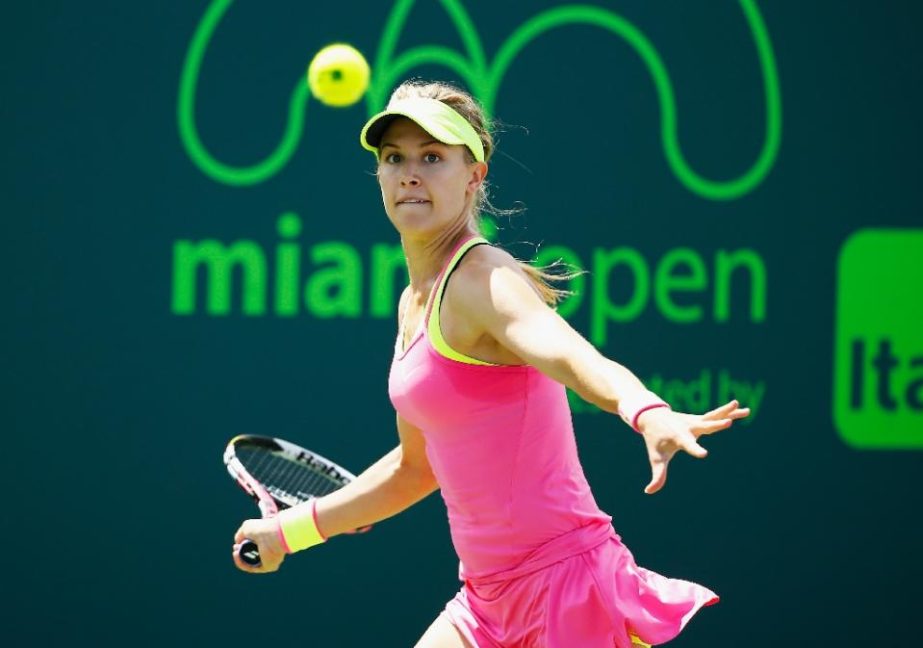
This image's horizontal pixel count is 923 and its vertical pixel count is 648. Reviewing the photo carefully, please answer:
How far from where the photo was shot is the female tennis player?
2.56m

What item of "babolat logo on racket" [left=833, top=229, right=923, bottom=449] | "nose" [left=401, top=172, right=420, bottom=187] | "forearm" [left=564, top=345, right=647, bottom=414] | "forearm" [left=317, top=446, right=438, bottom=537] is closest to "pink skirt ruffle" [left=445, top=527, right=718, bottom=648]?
"forearm" [left=317, top=446, right=438, bottom=537]

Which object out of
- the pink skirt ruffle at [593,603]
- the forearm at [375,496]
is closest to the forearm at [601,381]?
the pink skirt ruffle at [593,603]

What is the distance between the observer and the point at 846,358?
4828 millimetres

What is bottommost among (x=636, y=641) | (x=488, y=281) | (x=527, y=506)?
(x=636, y=641)

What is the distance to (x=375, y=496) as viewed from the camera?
305cm

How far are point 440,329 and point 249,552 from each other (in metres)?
0.78

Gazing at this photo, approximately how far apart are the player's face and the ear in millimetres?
42

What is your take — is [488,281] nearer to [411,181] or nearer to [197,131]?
[411,181]

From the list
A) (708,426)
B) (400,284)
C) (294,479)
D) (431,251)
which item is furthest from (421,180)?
(400,284)

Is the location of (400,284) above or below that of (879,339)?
above

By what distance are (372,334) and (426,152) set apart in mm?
1838

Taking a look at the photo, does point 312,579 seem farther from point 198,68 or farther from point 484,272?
point 484,272

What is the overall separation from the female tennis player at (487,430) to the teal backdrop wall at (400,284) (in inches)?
66.4

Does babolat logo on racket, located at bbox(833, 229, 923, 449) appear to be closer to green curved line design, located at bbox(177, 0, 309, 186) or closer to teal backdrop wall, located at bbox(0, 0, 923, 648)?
teal backdrop wall, located at bbox(0, 0, 923, 648)
